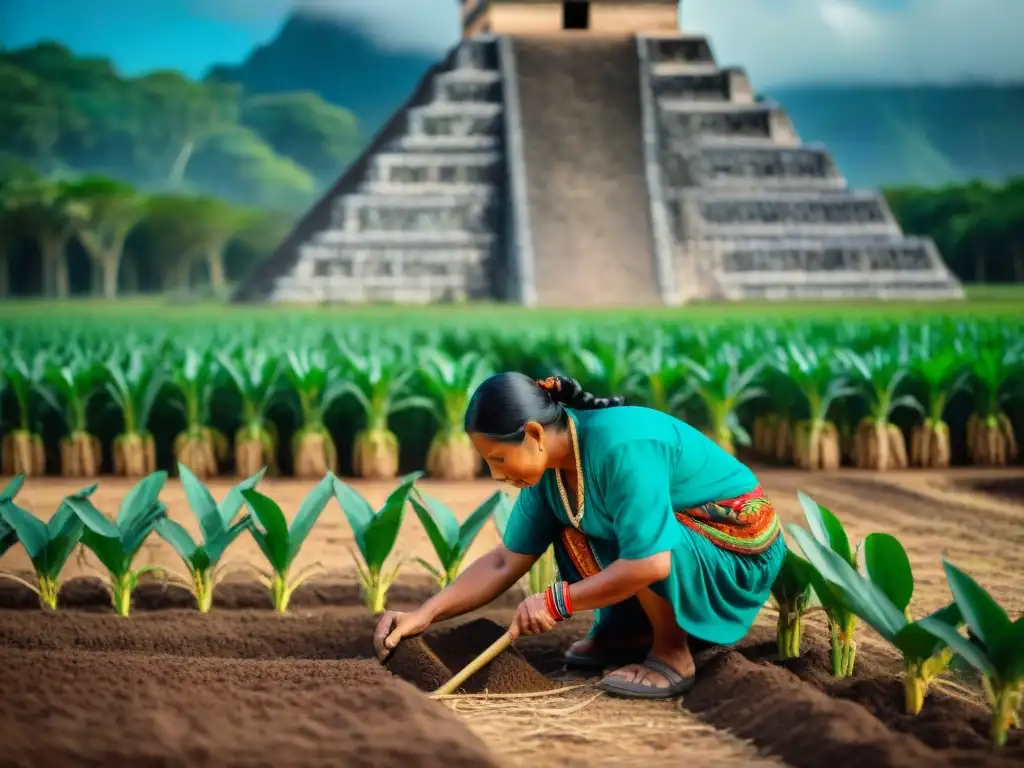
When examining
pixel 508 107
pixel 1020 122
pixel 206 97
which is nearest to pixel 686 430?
pixel 508 107

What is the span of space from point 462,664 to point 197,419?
5179 mm

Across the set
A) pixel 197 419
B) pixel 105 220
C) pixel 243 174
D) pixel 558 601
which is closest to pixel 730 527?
pixel 558 601

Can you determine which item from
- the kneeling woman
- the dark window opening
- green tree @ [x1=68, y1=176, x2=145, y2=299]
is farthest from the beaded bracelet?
green tree @ [x1=68, y1=176, x2=145, y2=299]

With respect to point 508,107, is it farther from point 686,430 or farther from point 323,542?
point 686,430

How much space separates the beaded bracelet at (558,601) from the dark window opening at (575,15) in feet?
126

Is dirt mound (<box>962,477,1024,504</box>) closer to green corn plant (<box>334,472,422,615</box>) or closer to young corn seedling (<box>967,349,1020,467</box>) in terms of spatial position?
young corn seedling (<box>967,349,1020,467</box>)

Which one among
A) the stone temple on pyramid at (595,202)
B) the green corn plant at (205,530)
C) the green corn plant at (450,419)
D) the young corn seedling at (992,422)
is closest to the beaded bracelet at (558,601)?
the green corn plant at (205,530)

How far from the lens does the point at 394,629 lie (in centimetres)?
371

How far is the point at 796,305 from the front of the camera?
1096 inches

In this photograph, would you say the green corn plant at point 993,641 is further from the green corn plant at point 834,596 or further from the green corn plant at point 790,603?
the green corn plant at point 790,603

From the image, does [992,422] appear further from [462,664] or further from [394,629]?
[394,629]

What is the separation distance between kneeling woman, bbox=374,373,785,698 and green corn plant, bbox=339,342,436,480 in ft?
15.0

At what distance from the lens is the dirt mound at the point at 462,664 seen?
3629 millimetres

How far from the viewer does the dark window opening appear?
132ft
